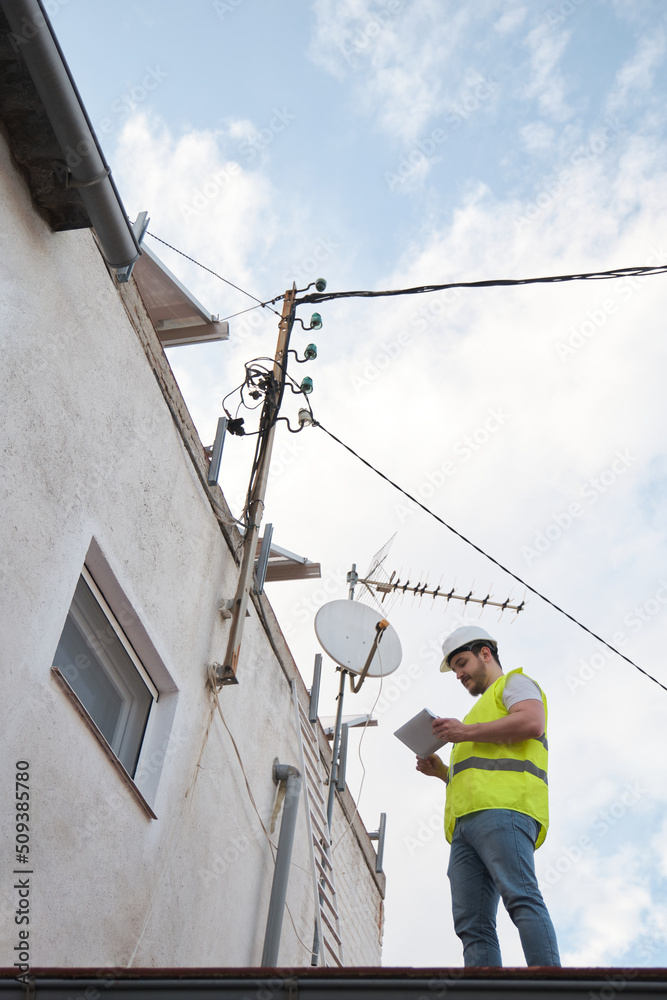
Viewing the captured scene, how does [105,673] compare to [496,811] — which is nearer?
[496,811]

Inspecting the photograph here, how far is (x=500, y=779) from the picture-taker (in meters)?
3.93

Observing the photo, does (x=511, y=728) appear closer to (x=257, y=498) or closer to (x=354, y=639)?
(x=257, y=498)

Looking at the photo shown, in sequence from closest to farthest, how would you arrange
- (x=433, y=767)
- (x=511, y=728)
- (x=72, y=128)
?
(x=72, y=128), (x=511, y=728), (x=433, y=767)

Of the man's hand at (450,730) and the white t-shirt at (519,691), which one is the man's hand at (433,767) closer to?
the man's hand at (450,730)

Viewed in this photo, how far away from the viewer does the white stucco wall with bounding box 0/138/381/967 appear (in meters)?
3.62

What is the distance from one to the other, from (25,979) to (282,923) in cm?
358

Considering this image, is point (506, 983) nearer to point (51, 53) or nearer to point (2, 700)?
point (2, 700)

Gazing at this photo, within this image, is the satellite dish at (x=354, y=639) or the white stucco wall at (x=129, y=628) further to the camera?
the satellite dish at (x=354, y=639)

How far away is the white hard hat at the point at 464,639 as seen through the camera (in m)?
4.54

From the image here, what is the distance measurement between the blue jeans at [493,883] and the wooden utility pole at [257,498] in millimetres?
1733

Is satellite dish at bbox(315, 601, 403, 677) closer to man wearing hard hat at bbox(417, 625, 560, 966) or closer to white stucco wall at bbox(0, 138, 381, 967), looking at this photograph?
white stucco wall at bbox(0, 138, 381, 967)

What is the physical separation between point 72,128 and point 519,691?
2814 mm

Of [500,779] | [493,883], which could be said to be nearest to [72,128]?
[500,779]

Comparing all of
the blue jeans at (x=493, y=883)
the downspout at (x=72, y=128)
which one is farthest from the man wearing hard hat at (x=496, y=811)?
the downspout at (x=72, y=128)
